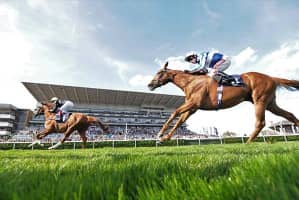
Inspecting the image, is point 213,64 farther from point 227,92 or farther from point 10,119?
point 10,119

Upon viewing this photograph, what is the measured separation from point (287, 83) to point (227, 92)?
2.18m

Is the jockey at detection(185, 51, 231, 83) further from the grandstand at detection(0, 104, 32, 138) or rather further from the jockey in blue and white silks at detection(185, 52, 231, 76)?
the grandstand at detection(0, 104, 32, 138)

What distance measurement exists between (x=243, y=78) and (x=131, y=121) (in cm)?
5853

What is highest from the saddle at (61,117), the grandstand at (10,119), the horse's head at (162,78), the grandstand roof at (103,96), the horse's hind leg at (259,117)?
the grandstand roof at (103,96)

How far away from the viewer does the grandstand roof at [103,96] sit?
2189 inches

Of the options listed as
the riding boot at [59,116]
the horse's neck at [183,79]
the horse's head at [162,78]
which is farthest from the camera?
the riding boot at [59,116]

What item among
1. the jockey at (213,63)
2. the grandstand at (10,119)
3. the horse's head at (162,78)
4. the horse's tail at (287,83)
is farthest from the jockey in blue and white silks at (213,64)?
the grandstand at (10,119)

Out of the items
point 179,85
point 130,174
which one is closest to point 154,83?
point 179,85

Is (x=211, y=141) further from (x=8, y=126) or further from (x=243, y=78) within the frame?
(x=8, y=126)

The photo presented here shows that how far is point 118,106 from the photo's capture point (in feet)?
222

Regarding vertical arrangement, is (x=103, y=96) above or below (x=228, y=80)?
above

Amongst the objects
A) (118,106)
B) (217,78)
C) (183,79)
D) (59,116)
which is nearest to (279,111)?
(217,78)

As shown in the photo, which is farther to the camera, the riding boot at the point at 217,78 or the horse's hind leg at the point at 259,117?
the horse's hind leg at the point at 259,117

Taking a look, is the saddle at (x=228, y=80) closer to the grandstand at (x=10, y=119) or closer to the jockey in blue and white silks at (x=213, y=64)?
the jockey in blue and white silks at (x=213, y=64)
